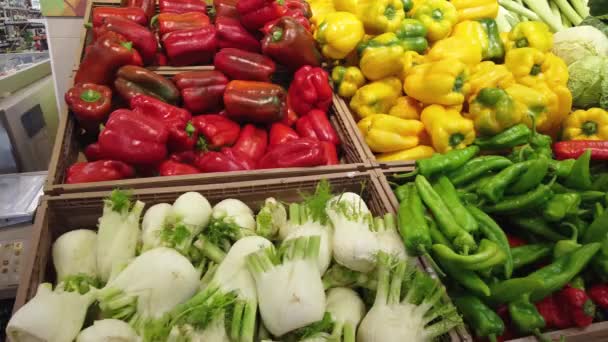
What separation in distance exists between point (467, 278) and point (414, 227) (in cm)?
25

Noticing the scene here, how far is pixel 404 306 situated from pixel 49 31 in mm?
3473

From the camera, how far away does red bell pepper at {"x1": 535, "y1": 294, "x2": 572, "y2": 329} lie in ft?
5.08

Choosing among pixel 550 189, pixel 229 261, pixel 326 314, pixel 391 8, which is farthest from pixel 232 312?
pixel 391 8

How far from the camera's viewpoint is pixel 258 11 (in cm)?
261

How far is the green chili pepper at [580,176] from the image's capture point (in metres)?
1.76

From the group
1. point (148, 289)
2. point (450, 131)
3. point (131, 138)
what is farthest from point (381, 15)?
point (148, 289)

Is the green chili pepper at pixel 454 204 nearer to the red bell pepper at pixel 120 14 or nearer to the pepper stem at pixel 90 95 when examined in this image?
the pepper stem at pixel 90 95

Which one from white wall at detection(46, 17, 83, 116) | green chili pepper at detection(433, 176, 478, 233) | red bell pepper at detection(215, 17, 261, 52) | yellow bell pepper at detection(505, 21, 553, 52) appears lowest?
white wall at detection(46, 17, 83, 116)

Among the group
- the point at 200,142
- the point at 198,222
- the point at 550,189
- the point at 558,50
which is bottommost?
the point at 200,142

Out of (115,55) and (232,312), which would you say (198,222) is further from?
(115,55)

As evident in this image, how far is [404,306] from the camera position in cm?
129

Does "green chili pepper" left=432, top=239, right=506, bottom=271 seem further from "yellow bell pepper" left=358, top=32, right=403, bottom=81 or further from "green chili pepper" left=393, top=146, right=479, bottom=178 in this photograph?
"yellow bell pepper" left=358, top=32, right=403, bottom=81

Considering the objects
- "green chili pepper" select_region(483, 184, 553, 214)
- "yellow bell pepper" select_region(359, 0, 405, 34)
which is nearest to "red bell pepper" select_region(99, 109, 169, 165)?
"yellow bell pepper" select_region(359, 0, 405, 34)

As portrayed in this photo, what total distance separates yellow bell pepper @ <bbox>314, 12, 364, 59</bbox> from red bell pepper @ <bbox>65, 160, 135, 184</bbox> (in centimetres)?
142
